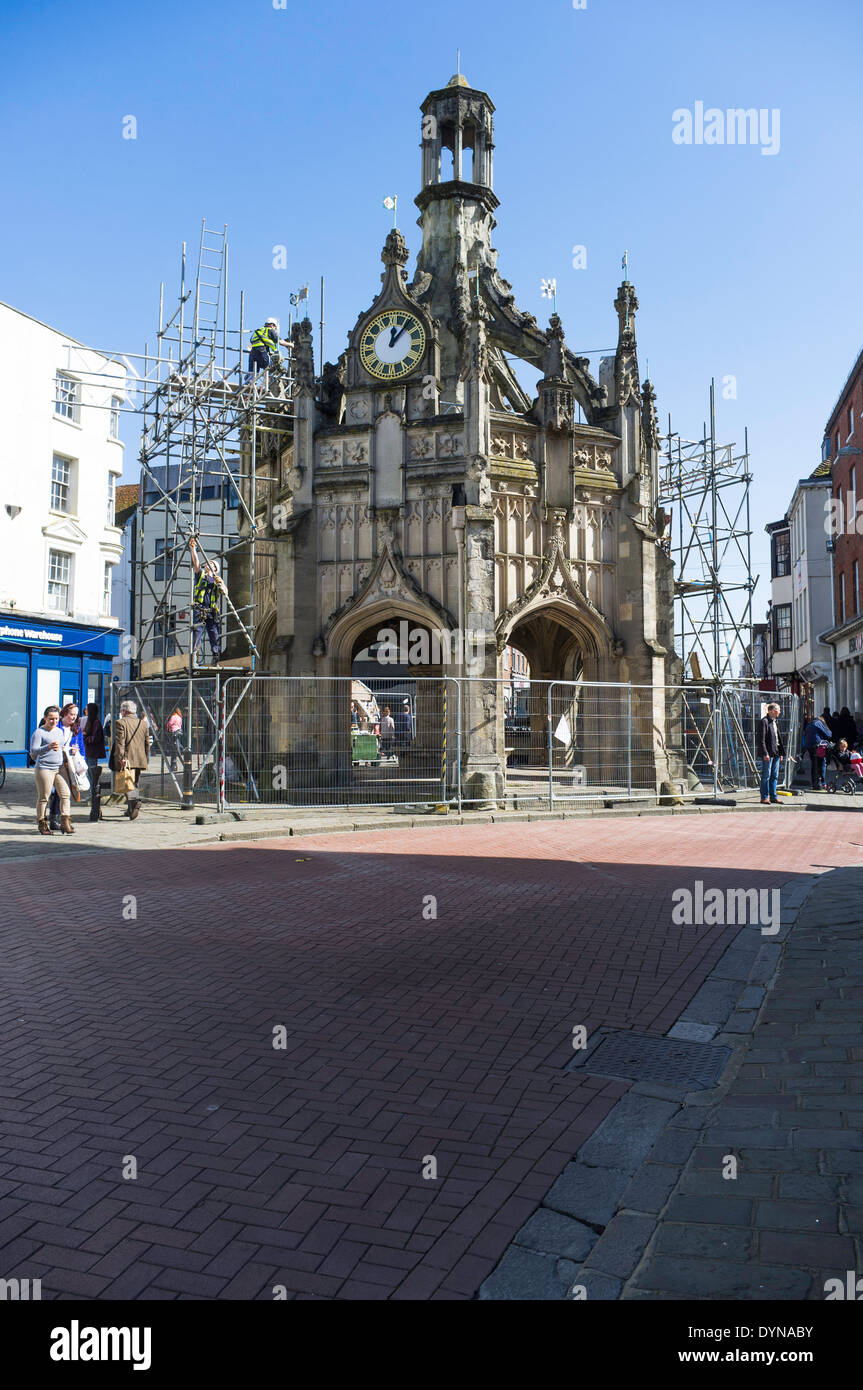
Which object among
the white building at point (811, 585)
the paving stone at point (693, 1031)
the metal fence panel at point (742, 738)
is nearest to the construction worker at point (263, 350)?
the metal fence panel at point (742, 738)

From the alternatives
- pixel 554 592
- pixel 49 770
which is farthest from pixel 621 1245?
pixel 554 592

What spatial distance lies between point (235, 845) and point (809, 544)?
36447mm

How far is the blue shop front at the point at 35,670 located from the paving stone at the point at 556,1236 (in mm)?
A: 24736

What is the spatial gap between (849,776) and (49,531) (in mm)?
22231

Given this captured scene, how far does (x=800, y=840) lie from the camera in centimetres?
1323

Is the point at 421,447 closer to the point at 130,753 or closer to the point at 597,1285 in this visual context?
the point at 130,753

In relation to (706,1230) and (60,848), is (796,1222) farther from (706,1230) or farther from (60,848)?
(60,848)

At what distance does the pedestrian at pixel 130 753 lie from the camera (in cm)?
1505

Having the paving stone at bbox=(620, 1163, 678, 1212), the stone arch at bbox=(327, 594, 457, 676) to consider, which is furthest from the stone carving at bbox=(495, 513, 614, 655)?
the paving stone at bbox=(620, 1163, 678, 1212)

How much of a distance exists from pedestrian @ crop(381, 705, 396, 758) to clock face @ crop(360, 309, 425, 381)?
7.53 meters

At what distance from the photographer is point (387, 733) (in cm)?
1744

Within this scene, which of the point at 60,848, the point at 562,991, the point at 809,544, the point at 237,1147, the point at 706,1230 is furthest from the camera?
the point at 809,544

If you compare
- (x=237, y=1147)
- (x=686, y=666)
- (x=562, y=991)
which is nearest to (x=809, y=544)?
(x=686, y=666)

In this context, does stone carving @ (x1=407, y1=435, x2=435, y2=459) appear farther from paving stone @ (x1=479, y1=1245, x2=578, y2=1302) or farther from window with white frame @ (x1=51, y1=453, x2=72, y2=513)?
paving stone @ (x1=479, y1=1245, x2=578, y2=1302)
